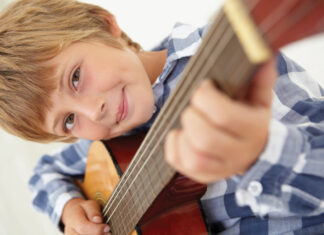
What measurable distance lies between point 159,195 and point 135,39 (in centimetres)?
88

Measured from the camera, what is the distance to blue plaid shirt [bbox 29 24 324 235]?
1.39 feet

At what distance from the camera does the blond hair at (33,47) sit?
709 mm

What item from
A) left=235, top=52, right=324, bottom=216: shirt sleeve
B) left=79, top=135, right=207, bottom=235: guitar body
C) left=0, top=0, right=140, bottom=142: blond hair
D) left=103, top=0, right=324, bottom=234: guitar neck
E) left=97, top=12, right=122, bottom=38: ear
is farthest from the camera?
left=97, top=12, right=122, bottom=38: ear

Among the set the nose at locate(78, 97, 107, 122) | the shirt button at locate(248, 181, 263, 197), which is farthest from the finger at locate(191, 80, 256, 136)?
the nose at locate(78, 97, 107, 122)

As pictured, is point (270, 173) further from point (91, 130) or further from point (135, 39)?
point (135, 39)

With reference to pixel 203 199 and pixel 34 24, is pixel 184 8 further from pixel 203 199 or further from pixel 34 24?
pixel 203 199

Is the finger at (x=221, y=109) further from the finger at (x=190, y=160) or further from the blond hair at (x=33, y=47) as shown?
the blond hair at (x=33, y=47)

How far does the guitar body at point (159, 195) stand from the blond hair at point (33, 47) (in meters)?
0.17

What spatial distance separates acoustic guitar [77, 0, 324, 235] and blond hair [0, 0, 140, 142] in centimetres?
18

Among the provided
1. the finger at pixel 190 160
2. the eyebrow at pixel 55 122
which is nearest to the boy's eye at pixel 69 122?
the eyebrow at pixel 55 122

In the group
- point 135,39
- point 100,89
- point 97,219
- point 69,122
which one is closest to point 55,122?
point 69,122

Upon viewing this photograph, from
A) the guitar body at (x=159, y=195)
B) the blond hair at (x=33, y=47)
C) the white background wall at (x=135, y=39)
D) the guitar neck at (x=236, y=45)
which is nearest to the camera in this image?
the guitar neck at (x=236, y=45)

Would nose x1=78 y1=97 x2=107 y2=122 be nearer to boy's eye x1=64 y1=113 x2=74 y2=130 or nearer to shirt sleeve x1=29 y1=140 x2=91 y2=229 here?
boy's eye x1=64 y1=113 x2=74 y2=130

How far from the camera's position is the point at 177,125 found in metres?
0.40
